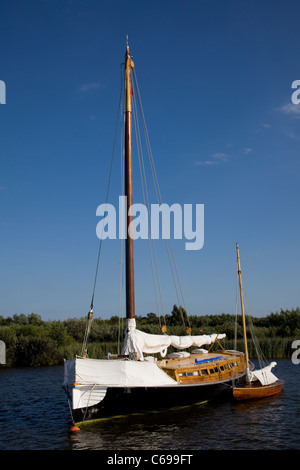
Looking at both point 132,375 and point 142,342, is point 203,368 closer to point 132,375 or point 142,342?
point 142,342

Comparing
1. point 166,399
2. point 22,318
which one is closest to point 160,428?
point 166,399

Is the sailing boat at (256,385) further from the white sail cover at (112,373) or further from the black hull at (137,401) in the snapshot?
the white sail cover at (112,373)

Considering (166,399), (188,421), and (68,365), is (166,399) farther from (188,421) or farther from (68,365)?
(68,365)

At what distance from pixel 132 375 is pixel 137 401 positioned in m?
1.46

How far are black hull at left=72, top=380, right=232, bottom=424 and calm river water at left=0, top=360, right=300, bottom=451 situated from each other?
502 mm

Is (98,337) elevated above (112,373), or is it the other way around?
(112,373)

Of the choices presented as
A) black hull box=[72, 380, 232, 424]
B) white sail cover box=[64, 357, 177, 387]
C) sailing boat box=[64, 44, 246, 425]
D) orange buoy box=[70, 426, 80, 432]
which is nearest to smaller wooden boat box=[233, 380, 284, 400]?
sailing boat box=[64, 44, 246, 425]

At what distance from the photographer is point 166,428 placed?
17.8 meters

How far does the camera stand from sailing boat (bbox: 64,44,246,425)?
57.9 ft

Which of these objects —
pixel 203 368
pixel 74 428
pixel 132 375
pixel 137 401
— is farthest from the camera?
pixel 203 368

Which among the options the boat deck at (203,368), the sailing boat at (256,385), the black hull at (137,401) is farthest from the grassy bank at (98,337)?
the black hull at (137,401)

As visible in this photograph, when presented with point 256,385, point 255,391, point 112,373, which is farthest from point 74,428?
point 256,385

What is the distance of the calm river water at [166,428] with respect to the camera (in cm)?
1591
